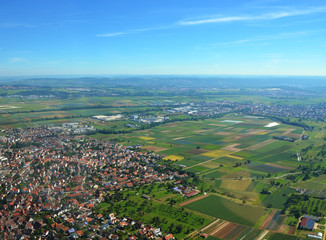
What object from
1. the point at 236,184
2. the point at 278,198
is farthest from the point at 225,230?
the point at 236,184

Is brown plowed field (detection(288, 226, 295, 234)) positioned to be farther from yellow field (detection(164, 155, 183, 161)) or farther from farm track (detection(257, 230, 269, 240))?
yellow field (detection(164, 155, 183, 161))

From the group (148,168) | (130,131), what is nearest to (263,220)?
(148,168)

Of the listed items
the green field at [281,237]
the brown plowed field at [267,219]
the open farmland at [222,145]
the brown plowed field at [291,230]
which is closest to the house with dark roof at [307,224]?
the brown plowed field at [291,230]

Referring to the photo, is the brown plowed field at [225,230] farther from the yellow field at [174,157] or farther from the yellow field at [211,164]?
the yellow field at [174,157]

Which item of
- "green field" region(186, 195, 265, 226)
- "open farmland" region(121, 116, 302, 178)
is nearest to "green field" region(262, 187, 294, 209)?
"green field" region(186, 195, 265, 226)

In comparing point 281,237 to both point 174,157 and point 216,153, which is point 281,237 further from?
point 216,153

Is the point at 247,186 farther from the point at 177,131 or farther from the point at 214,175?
the point at 177,131

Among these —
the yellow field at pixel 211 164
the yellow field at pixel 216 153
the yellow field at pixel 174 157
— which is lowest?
the yellow field at pixel 211 164

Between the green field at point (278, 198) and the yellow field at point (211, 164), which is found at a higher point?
the yellow field at point (211, 164)
